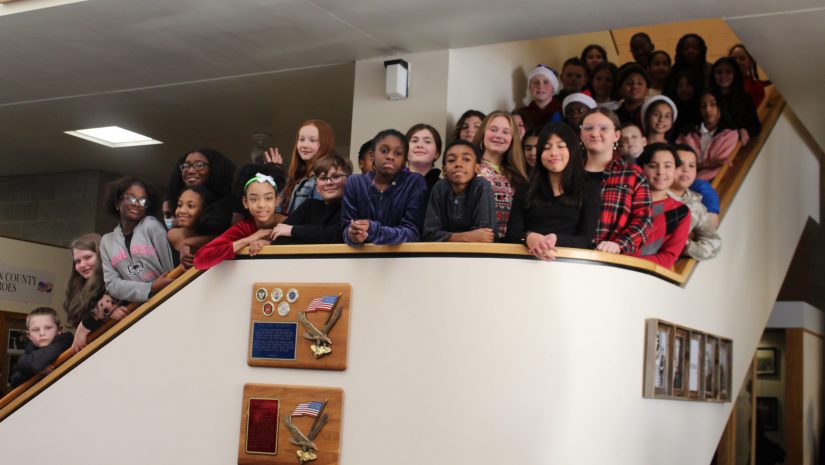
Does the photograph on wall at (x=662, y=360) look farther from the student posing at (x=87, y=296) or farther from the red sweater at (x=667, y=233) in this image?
the student posing at (x=87, y=296)

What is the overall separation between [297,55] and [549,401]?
343 cm

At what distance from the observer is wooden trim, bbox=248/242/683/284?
13.3 ft

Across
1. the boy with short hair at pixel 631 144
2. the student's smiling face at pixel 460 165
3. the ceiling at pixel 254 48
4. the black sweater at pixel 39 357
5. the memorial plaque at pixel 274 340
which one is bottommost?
the black sweater at pixel 39 357

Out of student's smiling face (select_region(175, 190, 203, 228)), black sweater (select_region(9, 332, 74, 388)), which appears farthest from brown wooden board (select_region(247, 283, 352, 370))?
black sweater (select_region(9, 332, 74, 388))

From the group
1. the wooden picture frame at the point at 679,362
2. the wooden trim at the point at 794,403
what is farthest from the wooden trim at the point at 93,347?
the wooden trim at the point at 794,403

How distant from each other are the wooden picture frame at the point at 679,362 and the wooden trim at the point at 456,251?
0.32 metres

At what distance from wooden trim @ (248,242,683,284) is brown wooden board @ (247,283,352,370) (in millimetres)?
157

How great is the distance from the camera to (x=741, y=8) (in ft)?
17.4

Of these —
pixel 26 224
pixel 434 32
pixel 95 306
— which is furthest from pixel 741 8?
pixel 26 224

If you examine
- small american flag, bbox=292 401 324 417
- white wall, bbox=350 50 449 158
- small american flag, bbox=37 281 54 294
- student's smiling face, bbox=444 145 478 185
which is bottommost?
small american flag, bbox=292 401 324 417

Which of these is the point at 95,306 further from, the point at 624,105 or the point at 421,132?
the point at 624,105

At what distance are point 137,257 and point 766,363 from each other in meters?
5.90

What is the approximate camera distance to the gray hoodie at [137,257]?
5215 mm

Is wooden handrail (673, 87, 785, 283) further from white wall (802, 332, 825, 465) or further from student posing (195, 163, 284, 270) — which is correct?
white wall (802, 332, 825, 465)
